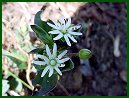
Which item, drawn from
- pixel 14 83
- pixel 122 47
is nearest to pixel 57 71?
pixel 14 83

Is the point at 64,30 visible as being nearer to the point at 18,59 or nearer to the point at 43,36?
the point at 43,36

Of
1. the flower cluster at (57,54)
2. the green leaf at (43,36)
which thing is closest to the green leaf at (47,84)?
the flower cluster at (57,54)

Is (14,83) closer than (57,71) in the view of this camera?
No

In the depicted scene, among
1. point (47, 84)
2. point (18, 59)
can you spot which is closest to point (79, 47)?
point (18, 59)

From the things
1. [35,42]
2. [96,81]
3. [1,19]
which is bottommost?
[96,81]

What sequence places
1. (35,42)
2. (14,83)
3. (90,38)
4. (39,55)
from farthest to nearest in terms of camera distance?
(90,38) < (35,42) < (14,83) < (39,55)

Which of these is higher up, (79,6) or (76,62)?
(79,6)

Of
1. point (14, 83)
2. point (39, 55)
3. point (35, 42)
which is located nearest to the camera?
point (39, 55)

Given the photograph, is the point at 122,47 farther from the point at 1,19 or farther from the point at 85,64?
the point at 1,19

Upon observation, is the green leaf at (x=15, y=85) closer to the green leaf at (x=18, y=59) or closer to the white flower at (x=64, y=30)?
the green leaf at (x=18, y=59)

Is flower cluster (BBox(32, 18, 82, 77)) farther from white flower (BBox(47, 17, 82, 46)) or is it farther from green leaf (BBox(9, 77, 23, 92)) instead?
green leaf (BBox(9, 77, 23, 92))
